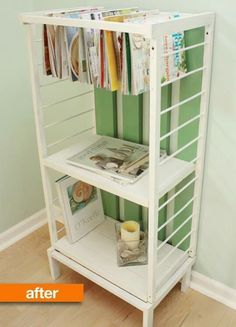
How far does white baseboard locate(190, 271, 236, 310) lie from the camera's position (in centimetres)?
150

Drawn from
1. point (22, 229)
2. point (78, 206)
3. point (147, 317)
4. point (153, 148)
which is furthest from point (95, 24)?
point (22, 229)

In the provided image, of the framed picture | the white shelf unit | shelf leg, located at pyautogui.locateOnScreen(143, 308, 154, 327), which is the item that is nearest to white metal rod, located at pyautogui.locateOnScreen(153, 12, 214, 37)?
the white shelf unit

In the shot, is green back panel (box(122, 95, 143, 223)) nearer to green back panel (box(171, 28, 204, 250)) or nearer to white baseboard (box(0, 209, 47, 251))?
green back panel (box(171, 28, 204, 250))

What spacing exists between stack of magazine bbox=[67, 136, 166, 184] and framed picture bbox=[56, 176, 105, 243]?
6.6 inches

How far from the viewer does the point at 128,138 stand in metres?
1.53

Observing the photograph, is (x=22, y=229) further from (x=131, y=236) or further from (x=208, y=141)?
(x=208, y=141)

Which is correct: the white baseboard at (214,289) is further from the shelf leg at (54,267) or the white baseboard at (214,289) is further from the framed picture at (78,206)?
the shelf leg at (54,267)

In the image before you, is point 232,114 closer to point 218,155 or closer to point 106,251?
point 218,155

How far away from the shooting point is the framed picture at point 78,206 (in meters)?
1.52

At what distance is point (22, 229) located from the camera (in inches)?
76.7

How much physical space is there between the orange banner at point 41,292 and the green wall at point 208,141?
1.15 feet

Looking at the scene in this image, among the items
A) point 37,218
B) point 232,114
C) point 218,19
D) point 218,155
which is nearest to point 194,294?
point 218,155

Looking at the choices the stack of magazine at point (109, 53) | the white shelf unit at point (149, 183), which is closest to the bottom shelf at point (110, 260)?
the white shelf unit at point (149, 183)

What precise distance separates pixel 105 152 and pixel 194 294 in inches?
28.6
